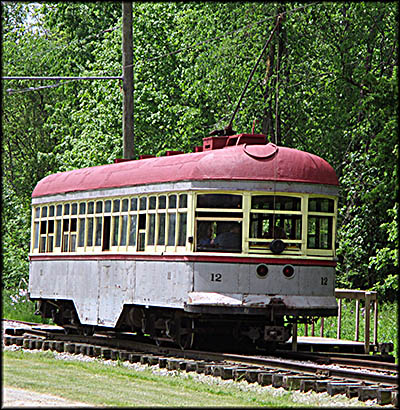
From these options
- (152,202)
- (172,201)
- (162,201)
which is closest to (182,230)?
(172,201)

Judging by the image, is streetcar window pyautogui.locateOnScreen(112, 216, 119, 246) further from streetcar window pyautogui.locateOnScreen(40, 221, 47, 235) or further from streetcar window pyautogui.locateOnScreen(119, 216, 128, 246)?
streetcar window pyautogui.locateOnScreen(40, 221, 47, 235)

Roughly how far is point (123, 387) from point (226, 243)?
4.61m

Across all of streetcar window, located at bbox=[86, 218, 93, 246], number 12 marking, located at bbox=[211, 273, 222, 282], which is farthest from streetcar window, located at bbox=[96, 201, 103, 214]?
number 12 marking, located at bbox=[211, 273, 222, 282]

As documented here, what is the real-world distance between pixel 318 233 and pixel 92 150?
57.0 ft

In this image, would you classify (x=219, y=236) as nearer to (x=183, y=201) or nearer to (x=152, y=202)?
(x=183, y=201)

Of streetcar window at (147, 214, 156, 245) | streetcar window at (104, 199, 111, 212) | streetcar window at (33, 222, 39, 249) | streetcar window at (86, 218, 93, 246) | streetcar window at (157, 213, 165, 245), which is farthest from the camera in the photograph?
streetcar window at (33, 222, 39, 249)

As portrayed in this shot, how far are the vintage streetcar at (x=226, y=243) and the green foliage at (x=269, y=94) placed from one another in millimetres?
2689

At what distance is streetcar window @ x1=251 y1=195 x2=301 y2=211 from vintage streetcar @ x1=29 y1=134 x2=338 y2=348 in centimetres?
2

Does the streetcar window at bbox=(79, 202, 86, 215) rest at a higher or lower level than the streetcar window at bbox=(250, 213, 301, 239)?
higher

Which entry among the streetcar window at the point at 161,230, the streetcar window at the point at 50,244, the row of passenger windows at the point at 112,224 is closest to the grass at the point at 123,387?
the streetcar window at the point at 161,230

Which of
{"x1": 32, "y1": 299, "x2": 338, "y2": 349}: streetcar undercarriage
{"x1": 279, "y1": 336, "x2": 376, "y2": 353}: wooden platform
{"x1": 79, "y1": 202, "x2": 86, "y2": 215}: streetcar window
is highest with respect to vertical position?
{"x1": 79, "y1": 202, "x2": 86, "y2": 215}: streetcar window

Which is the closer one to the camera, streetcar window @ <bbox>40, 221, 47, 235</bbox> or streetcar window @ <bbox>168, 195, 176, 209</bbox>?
streetcar window @ <bbox>168, 195, 176, 209</bbox>

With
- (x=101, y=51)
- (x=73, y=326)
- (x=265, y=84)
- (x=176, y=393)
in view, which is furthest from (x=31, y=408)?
(x=101, y=51)

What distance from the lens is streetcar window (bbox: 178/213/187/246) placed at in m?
16.8
